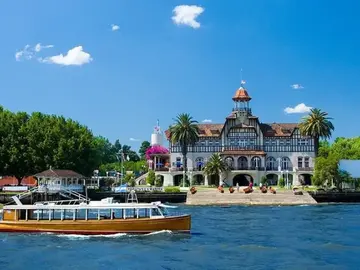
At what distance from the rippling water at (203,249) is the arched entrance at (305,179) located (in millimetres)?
60243

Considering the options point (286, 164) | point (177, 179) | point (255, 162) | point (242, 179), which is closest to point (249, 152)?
point (255, 162)

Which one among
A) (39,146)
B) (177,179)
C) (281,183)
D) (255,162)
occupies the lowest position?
(281,183)

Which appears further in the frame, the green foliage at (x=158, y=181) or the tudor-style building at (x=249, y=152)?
the tudor-style building at (x=249, y=152)

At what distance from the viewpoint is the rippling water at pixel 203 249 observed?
107 ft

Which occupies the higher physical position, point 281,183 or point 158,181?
point 158,181

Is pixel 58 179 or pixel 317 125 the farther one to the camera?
pixel 317 125

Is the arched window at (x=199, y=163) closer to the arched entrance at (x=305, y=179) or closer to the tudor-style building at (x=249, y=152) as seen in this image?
the tudor-style building at (x=249, y=152)

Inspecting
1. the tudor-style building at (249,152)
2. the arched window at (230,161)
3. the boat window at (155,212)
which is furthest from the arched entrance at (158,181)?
the boat window at (155,212)

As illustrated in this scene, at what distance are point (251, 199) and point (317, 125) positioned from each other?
104ft

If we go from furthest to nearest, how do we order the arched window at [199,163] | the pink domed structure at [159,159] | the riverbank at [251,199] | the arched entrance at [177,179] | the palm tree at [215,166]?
the pink domed structure at [159,159] < the arched entrance at [177,179] < the arched window at [199,163] < the palm tree at [215,166] < the riverbank at [251,199]

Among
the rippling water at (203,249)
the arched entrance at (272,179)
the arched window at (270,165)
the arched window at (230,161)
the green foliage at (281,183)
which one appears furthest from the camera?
the arched entrance at (272,179)

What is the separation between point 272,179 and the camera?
373 feet

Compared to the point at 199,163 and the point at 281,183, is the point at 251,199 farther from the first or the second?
the point at 199,163

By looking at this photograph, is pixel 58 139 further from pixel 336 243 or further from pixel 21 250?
pixel 336 243
